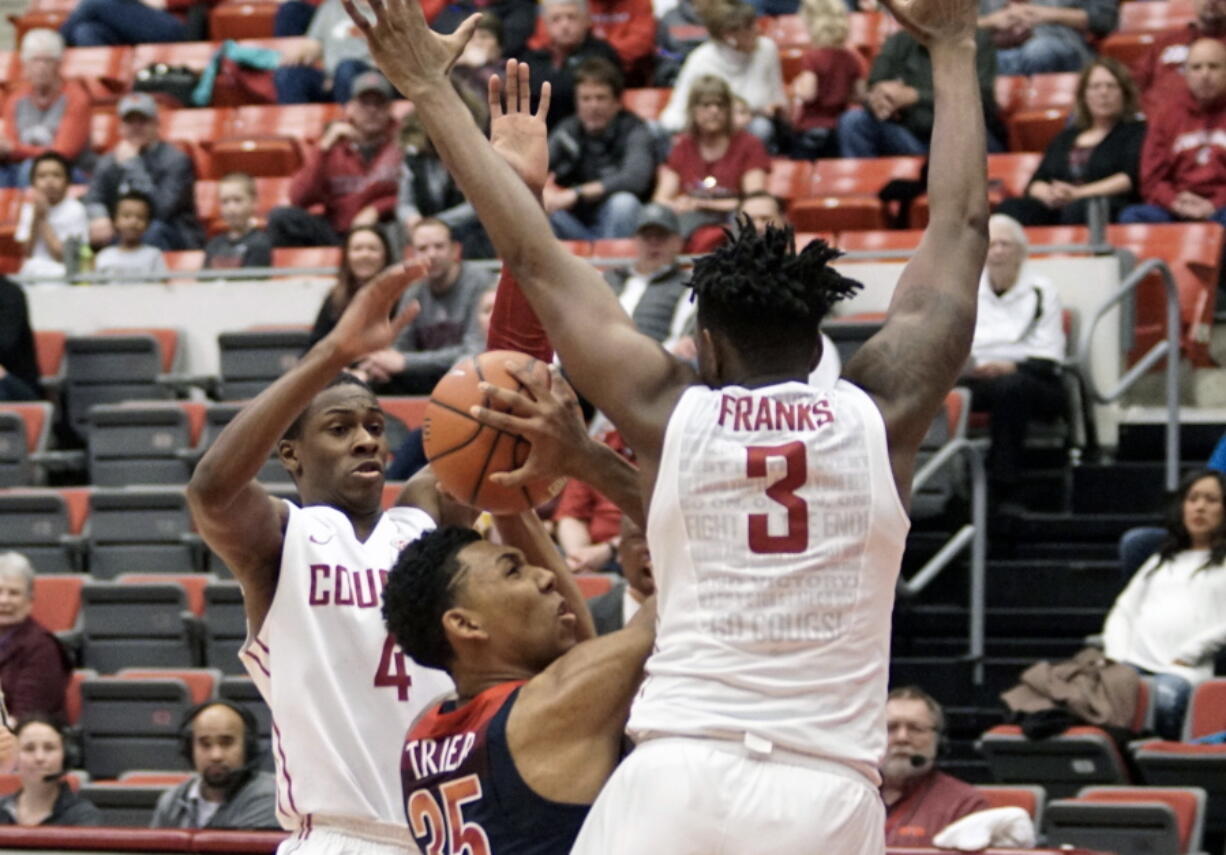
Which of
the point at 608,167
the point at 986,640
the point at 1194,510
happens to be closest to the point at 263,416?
the point at 1194,510

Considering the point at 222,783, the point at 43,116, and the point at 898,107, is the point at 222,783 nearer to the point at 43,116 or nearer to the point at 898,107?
the point at 898,107

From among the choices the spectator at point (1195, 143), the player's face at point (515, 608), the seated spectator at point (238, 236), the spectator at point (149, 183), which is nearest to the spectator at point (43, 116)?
the spectator at point (149, 183)

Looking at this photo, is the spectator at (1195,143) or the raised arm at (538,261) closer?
the raised arm at (538,261)

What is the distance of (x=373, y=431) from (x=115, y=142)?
9.88m

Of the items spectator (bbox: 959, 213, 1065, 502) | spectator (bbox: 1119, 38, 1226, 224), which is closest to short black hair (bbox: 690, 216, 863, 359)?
spectator (bbox: 959, 213, 1065, 502)

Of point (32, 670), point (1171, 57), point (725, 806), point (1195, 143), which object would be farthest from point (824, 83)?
point (725, 806)

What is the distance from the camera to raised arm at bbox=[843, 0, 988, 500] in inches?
139

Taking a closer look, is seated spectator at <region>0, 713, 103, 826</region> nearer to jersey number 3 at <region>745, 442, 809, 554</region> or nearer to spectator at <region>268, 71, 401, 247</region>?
spectator at <region>268, 71, 401, 247</region>

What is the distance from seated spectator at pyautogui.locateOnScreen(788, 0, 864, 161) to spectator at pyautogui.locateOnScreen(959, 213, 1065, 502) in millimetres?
2620

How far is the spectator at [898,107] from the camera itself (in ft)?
36.9

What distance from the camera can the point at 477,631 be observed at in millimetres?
3834

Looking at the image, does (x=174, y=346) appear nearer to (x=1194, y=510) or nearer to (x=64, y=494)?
(x=64, y=494)

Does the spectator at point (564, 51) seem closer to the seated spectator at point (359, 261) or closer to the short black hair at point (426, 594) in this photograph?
the seated spectator at point (359, 261)

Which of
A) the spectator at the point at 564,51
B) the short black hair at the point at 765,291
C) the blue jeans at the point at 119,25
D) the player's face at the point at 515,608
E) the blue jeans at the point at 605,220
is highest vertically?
the blue jeans at the point at 119,25
